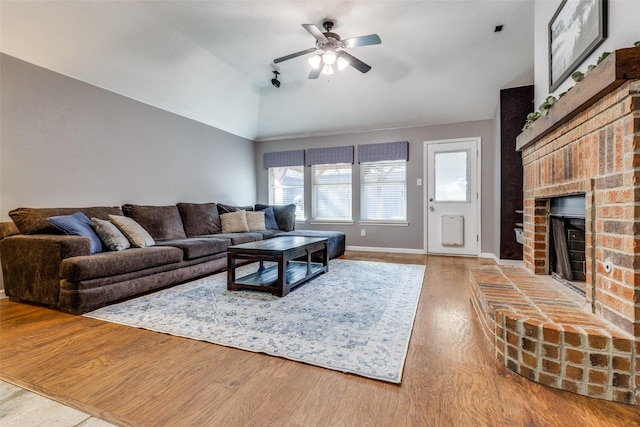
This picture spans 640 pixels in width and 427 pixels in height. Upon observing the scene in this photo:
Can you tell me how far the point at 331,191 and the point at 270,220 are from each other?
4.47 ft

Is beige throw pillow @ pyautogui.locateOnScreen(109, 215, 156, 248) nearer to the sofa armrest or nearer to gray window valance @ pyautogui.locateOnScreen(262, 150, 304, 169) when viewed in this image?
the sofa armrest

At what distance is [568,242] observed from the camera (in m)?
2.19

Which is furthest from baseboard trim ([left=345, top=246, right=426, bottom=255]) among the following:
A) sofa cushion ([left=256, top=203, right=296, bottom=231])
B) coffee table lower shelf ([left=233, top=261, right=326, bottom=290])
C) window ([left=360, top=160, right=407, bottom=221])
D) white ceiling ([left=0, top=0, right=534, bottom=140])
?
white ceiling ([left=0, top=0, right=534, bottom=140])

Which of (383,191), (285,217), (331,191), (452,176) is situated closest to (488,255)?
(452,176)

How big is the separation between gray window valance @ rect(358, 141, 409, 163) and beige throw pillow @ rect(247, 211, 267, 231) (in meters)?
2.13

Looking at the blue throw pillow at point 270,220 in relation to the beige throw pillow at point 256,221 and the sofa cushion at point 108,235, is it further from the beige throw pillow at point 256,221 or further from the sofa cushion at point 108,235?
the sofa cushion at point 108,235

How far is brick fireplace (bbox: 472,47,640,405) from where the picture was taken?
1.26 m

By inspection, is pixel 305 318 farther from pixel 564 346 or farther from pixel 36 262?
pixel 36 262

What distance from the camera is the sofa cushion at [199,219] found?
4.37 meters

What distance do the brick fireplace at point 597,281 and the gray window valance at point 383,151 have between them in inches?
133

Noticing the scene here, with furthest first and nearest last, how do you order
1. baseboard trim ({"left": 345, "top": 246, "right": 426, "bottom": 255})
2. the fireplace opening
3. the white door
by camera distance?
baseboard trim ({"left": 345, "top": 246, "right": 426, "bottom": 255}), the white door, the fireplace opening

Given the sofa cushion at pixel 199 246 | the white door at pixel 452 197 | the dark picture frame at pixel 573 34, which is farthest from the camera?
the white door at pixel 452 197

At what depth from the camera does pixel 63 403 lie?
1.29m

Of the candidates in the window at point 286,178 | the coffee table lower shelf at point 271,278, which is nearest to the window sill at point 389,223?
the window at point 286,178
